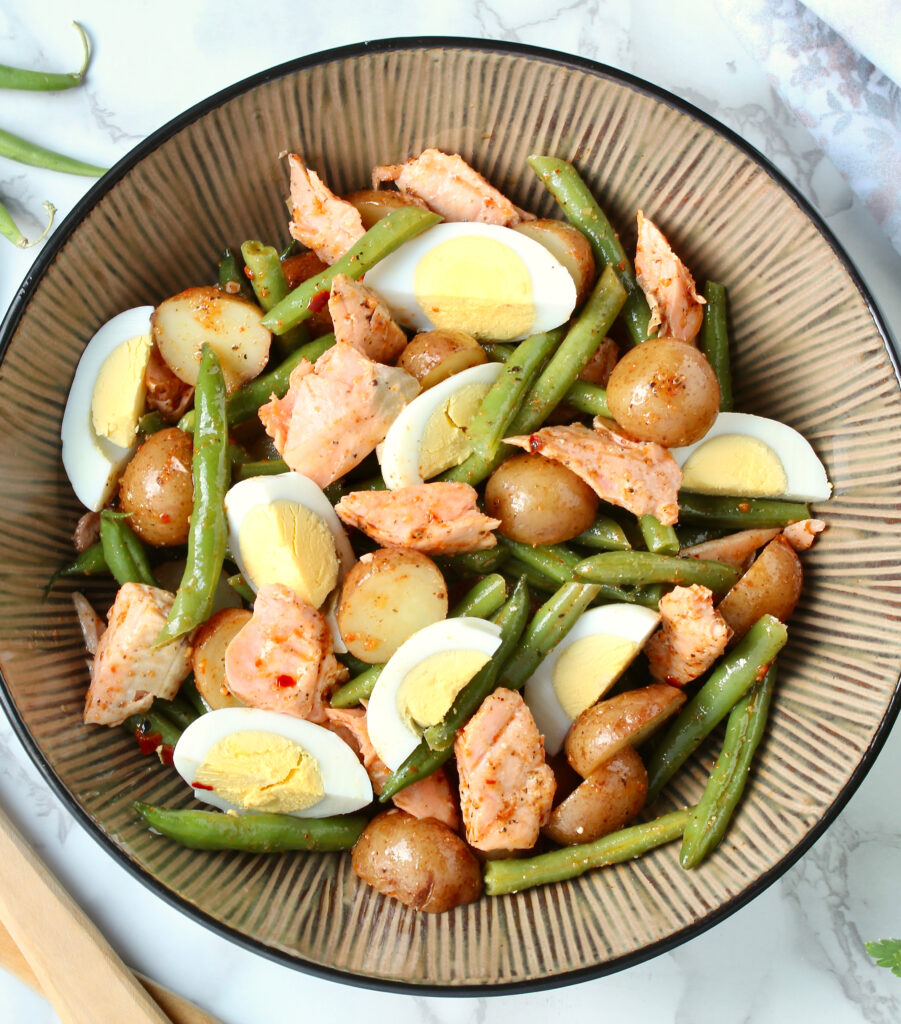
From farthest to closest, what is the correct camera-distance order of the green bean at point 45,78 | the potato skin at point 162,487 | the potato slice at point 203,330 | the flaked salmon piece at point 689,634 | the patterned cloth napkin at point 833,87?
the green bean at point 45,78, the patterned cloth napkin at point 833,87, the potato slice at point 203,330, the potato skin at point 162,487, the flaked salmon piece at point 689,634

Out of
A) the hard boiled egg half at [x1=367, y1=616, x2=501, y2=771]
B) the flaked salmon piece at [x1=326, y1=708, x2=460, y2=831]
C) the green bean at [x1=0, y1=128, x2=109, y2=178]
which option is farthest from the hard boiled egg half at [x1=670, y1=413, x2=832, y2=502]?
the green bean at [x1=0, y1=128, x2=109, y2=178]

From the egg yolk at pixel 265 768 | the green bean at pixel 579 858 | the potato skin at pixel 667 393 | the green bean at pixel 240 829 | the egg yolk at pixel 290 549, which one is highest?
the potato skin at pixel 667 393

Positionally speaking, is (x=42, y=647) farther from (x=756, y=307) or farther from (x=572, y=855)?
(x=756, y=307)

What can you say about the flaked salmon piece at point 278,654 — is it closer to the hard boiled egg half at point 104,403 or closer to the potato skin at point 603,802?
the hard boiled egg half at point 104,403

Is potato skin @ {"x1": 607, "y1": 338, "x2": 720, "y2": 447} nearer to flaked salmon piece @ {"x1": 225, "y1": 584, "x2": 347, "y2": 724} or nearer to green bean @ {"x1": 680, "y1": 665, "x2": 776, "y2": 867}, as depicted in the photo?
green bean @ {"x1": 680, "y1": 665, "x2": 776, "y2": 867}

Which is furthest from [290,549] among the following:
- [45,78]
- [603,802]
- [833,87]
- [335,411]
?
[833,87]

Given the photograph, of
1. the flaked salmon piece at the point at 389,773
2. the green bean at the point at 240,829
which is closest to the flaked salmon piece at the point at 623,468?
the flaked salmon piece at the point at 389,773
